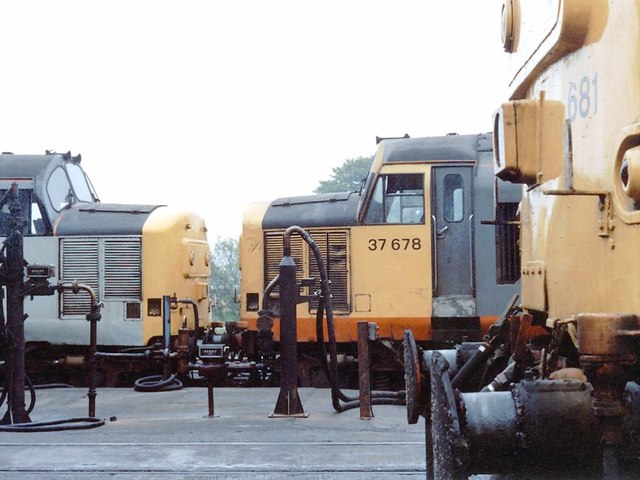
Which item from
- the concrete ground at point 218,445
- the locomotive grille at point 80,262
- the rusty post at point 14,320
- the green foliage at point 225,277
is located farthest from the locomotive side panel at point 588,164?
the green foliage at point 225,277

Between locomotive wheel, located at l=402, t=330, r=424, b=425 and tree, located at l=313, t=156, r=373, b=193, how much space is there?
4044 centimetres

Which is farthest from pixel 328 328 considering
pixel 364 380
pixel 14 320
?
pixel 14 320

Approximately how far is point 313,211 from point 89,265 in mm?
3169

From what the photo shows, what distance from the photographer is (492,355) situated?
158 inches

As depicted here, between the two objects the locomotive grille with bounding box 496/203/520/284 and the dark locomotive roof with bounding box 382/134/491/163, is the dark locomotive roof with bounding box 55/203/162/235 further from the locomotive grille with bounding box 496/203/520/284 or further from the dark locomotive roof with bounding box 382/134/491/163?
the locomotive grille with bounding box 496/203/520/284

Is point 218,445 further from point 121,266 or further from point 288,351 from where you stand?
point 121,266

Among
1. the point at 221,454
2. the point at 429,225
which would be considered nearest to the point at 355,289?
the point at 429,225

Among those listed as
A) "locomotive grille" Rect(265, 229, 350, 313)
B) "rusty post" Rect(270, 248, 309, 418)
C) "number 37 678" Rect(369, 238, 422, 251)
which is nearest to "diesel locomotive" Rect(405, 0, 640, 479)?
"rusty post" Rect(270, 248, 309, 418)

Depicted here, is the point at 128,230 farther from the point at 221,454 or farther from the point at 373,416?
the point at 221,454

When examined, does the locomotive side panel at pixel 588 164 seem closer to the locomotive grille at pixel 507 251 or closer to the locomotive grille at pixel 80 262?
the locomotive grille at pixel 507 251

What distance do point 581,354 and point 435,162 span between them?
7934 mm

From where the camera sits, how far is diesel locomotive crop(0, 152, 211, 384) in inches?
466

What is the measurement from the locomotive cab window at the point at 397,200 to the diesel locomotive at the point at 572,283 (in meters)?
6.54

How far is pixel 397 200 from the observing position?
10.5 meters
